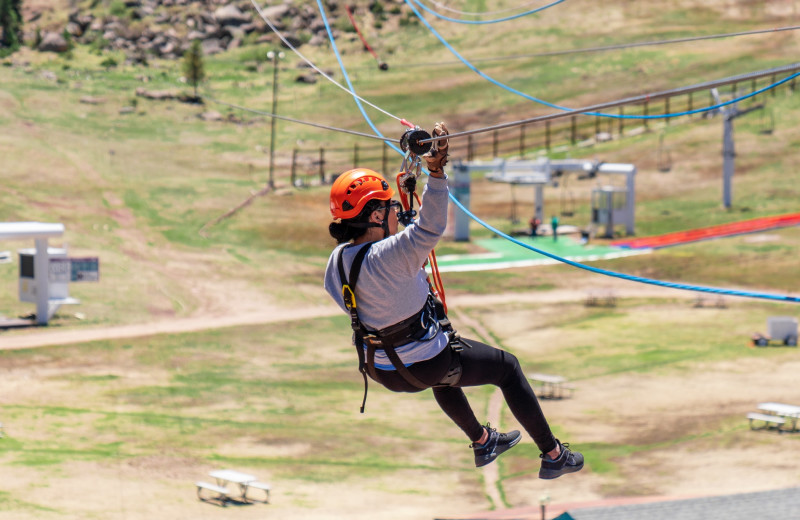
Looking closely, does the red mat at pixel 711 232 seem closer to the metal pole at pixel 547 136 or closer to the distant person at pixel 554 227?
the distant person at pixel 554 227

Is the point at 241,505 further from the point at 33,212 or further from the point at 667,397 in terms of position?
the point at 33,212

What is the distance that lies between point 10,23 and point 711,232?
72.8 m

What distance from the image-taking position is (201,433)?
33.0 m

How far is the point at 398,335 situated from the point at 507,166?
5167 centimetres

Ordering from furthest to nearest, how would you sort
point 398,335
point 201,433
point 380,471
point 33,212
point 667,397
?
point 33,212
point 667,397
point 201,433
point 380,471
point 398,335

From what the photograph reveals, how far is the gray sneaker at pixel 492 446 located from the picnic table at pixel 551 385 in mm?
25886

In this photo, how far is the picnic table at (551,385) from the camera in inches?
1404

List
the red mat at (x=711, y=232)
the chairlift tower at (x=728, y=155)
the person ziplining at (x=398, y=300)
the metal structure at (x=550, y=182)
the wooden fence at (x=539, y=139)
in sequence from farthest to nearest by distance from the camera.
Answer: the wooden fence at (x=539, y=139) < the chairlift tower at (x=728, y=155) < the metal structure at (x=550, y=182) < the red mat at (x=711, y=232) < the person ziplining at (x=398, y=300)

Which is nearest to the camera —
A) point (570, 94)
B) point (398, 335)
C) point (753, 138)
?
point (398, 335)

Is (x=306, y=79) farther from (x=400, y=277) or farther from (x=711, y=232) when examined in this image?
(x=400, y=277)

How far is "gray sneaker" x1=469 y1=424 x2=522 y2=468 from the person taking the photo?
379 inches

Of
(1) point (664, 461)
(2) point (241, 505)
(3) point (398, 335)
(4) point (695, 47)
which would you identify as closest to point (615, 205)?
(1) point (664, 461)

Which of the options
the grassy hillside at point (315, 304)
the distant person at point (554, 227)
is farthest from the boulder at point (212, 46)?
the distant person at point (554, 227)

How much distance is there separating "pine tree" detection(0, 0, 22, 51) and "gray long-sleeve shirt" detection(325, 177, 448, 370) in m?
101
